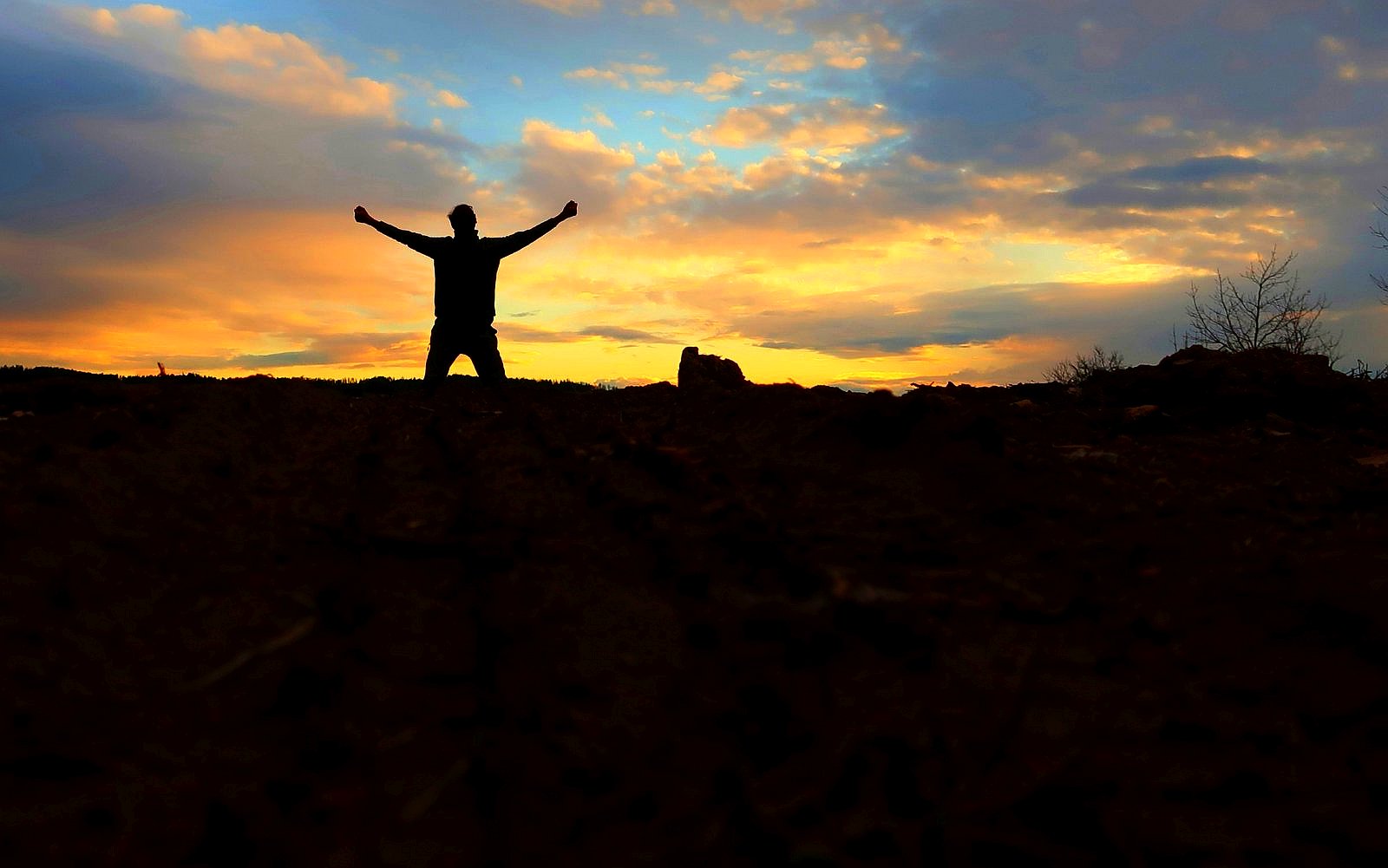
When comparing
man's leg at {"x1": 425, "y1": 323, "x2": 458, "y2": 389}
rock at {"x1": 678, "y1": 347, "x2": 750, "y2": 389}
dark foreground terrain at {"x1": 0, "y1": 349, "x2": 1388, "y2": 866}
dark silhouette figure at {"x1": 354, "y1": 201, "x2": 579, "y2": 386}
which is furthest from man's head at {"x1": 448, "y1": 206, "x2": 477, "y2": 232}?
dark foreground terrain at {"x1": 0, "y1": 349, "x2": 1388, "y2": 866}

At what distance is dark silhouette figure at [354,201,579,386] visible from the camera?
29.2ft

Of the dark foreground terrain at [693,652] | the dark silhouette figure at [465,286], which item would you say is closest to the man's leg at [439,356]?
the dark silhouette figure at [465,286]

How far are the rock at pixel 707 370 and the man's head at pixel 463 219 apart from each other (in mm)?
2520

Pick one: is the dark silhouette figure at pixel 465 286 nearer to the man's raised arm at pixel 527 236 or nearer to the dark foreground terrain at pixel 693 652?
the man's raised arm at pixel 527 236

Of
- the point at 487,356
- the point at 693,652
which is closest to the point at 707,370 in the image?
the point at 487,356

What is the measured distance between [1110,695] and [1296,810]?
1.66 ft

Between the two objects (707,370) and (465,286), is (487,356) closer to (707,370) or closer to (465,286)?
(465,286)

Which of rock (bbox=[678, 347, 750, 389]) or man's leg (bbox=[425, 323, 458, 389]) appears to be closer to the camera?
rock (bbox=[678, 347, 750, 389])

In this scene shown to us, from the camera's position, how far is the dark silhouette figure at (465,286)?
351 inches

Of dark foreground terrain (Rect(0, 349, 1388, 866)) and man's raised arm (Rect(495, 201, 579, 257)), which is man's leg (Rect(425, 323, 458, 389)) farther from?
dark foreground terrain (Rect(0, 349, 1388, 866))

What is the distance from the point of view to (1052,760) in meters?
2.26

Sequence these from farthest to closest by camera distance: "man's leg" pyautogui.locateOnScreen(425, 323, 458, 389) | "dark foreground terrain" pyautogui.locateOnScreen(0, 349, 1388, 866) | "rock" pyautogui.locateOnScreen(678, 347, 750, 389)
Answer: "man's leg" pyautogui.locateOnScreen(425, 323, 458, 389)
"rock" pyautogui.locateOnScreen(678, 347, 750, 389)
"dark foreground terrain" pyautogui.locateOnScreen(0, 349, 1388, 866)

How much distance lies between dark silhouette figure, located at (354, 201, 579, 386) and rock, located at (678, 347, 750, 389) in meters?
1.91

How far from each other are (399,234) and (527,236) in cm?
125
